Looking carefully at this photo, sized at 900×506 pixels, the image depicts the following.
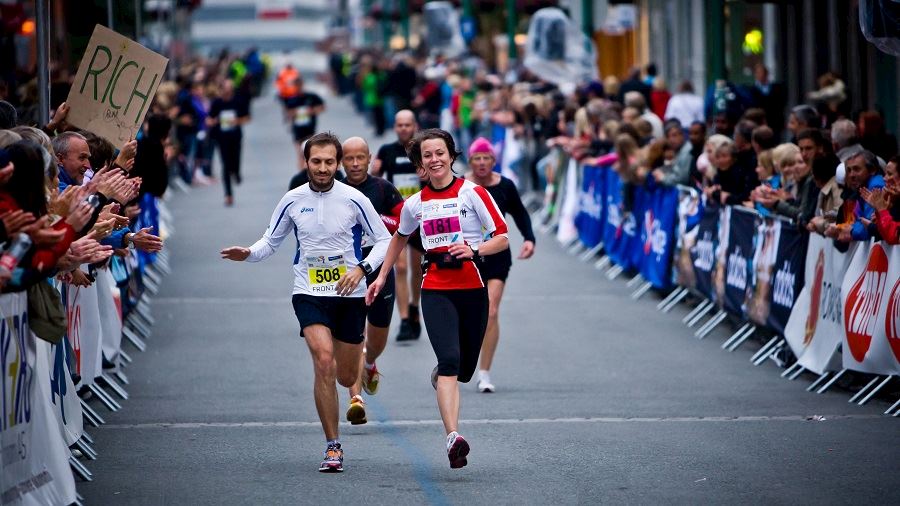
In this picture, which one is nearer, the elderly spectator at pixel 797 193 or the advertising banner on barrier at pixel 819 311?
the advertising banner on barrier at pixel 819 311

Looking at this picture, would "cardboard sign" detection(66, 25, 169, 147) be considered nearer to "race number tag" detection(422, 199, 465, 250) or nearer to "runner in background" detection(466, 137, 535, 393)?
"race number tag" detection(422, 199, 465, 250)

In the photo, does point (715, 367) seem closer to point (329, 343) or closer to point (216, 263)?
point (329, 343)

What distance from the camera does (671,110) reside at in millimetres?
25375

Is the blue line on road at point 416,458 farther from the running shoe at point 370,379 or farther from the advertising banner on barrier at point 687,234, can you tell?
the advertising banner on barrier at point 687,234

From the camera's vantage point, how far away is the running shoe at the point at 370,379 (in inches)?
470

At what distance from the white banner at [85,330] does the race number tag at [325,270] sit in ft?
6.80

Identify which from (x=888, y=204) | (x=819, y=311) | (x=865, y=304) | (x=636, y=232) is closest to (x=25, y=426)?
(x=888, y=204)

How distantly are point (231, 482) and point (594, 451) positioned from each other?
2.21 m

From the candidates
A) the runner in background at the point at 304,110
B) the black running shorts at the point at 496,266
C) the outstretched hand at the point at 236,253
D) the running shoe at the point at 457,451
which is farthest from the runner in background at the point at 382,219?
the runner in background at the point at 304,110

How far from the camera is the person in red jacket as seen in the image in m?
11.3

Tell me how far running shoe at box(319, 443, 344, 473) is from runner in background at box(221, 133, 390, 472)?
4cm

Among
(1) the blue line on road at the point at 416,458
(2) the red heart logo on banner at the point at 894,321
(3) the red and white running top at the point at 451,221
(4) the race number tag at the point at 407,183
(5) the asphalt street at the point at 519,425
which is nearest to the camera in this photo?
(1) the blue line on road at the point at 416,458

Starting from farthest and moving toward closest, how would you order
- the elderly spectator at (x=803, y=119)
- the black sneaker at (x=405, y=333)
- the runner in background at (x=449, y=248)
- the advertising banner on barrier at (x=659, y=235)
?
1. the advertising banner on barrier at (x=659, y=235)
2. the elderly spectator at (x=803, y=119)
3. the black sneaker at (x=405, y=333)
4. the runner in background at (x=449, y=248)

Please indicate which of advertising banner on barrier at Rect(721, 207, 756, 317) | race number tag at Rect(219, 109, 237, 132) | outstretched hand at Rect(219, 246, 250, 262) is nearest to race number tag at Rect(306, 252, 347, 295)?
outstretched hand at Rect(219, 246, 250, 262)
